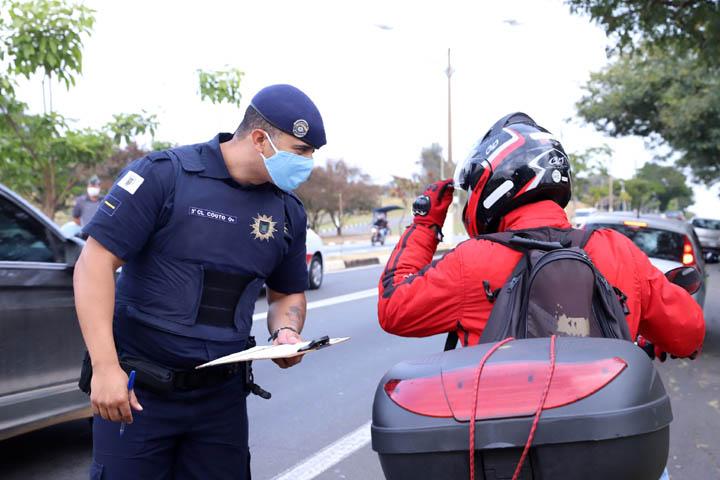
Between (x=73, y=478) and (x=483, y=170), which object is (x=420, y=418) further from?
(x=73, y=478)

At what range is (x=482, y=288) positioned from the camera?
203 centimetres

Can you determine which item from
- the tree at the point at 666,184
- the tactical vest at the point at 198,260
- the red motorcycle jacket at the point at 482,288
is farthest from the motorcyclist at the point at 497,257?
the tree at the point at 666,184

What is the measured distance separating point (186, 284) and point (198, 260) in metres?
0.08

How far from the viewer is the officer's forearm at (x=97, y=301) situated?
2188 mm

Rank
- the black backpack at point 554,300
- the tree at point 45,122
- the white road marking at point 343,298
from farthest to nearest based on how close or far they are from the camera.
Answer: the white road marking at point 343,298 < the tree at point 45,122 < the black backpack at point 554,300

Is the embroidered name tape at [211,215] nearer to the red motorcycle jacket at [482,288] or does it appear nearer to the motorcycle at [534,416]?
the red motorcycle jacket at [482,288]

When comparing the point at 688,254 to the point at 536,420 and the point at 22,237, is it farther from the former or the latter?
the point at 536,420

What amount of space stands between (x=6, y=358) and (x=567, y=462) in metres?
3.35

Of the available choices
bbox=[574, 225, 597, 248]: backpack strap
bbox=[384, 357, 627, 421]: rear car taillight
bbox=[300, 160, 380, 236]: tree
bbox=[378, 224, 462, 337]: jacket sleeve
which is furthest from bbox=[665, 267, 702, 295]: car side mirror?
bbox=[300, 160, 380, 236]: tree

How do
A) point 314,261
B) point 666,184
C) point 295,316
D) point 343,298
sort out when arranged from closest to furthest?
1. point 295,316
2. point 343,298
3. point 314,261
4. point 666,184

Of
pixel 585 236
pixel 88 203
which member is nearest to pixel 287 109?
pixel 585 236

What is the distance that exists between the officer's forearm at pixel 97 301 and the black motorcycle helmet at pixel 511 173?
3.39 ft

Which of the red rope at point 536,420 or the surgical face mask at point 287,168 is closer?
the red rope at point 536,420

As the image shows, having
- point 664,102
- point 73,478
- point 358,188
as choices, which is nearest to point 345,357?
point 73,478
